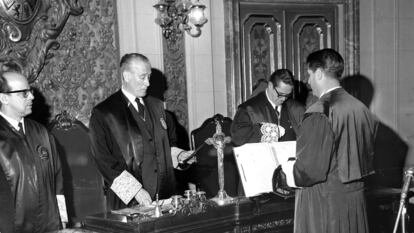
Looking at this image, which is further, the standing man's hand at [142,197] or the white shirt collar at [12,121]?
the standing man's hand at [142,197]

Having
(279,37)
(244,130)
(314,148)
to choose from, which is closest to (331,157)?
(314,148)

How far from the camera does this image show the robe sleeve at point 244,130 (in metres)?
5.09

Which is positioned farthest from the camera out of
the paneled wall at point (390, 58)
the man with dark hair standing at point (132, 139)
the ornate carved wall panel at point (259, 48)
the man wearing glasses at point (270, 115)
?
the paneled wall at point (390, 58)

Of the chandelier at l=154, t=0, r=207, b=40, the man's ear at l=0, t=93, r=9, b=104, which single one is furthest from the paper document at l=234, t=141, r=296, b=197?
the chandelier at l=154, t=0, r=207, b=40

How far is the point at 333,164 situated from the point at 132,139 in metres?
1.53

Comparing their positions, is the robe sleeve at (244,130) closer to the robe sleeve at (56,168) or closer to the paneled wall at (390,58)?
the robe sleeve at (56,168)

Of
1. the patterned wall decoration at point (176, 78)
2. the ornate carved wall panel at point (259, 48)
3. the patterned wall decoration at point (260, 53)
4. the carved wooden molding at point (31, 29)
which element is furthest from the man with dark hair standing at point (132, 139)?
the patterned wall decoration at point (260, 53)

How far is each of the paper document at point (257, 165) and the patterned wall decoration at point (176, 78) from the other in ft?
8.88

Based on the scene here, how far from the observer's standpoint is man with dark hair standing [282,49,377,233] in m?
3.36

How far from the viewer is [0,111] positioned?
3.64 meters

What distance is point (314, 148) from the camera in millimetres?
3326

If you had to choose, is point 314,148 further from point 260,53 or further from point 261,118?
point 260,53

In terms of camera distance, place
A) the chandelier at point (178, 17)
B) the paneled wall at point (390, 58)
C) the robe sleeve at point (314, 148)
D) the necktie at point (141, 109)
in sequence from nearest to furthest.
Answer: the robe sleeve at point (314, 148)
the necktie at point (141, 109)
the chandelier at point (178, 17)
the paneled wall at point (390, 58)

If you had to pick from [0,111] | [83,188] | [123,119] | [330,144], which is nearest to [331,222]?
[330,144]
